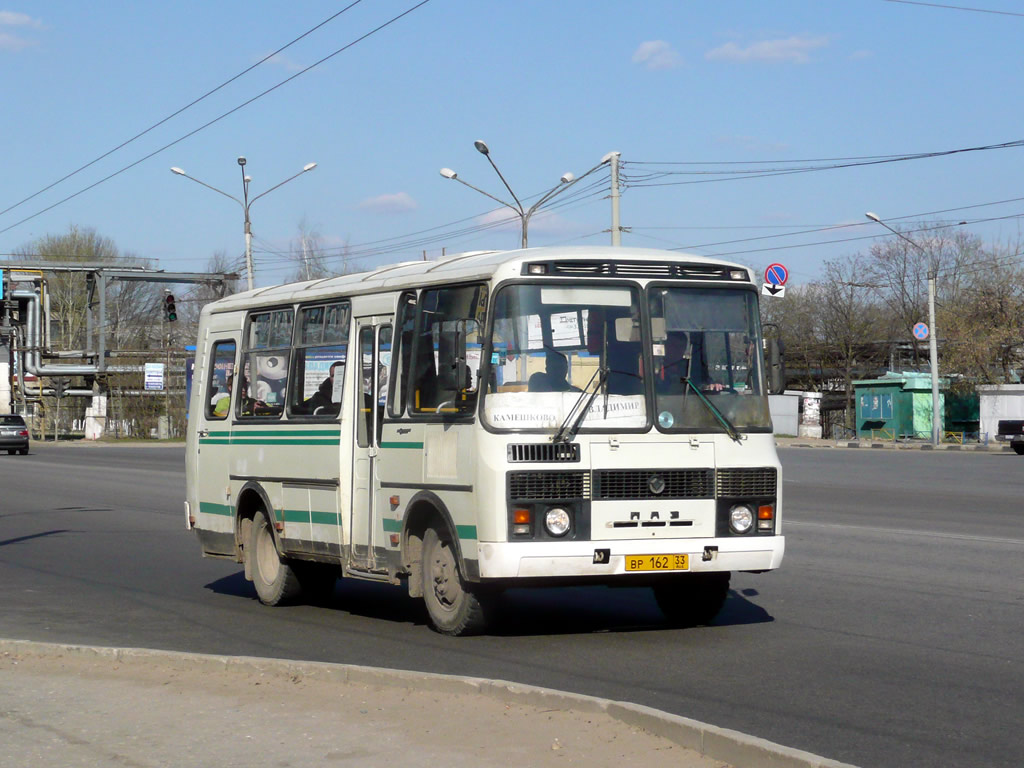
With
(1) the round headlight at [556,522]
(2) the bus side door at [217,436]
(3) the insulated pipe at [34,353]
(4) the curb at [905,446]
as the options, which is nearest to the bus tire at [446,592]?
(1) the round headlight at [556,522]

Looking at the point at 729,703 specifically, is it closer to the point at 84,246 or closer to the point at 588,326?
the point at 588,326

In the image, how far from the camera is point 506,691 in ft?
22.7

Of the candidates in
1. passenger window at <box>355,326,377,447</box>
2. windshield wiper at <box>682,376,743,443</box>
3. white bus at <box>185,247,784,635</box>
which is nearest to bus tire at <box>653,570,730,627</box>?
white bus at <box>185,247,784,635</box>

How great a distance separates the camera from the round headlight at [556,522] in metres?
9.14

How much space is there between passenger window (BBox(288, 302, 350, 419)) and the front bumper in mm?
2566

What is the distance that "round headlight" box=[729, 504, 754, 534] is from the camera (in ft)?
31.2

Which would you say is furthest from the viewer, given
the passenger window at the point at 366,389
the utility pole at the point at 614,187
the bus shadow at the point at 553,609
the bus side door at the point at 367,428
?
the utility pole at the point at 614,187

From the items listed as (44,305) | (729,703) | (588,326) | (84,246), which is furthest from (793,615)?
(84,246)

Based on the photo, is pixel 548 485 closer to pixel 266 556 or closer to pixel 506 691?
pixel 506 691

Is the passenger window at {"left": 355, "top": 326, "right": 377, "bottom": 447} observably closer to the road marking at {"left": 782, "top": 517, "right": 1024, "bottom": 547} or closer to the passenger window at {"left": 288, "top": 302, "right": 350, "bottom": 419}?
the passenger window at {"left": 288, "top": 302, "right": 350, "bottom": 419}

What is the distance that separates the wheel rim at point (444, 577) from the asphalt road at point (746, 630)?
0.28 m

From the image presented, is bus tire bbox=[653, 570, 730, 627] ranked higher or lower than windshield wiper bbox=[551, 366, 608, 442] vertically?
lower

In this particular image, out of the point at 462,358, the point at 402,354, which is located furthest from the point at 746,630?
the point at 402,354

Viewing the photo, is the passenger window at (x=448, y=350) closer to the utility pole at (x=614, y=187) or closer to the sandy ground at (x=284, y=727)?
the sandy ground at (x=284, y=727)
